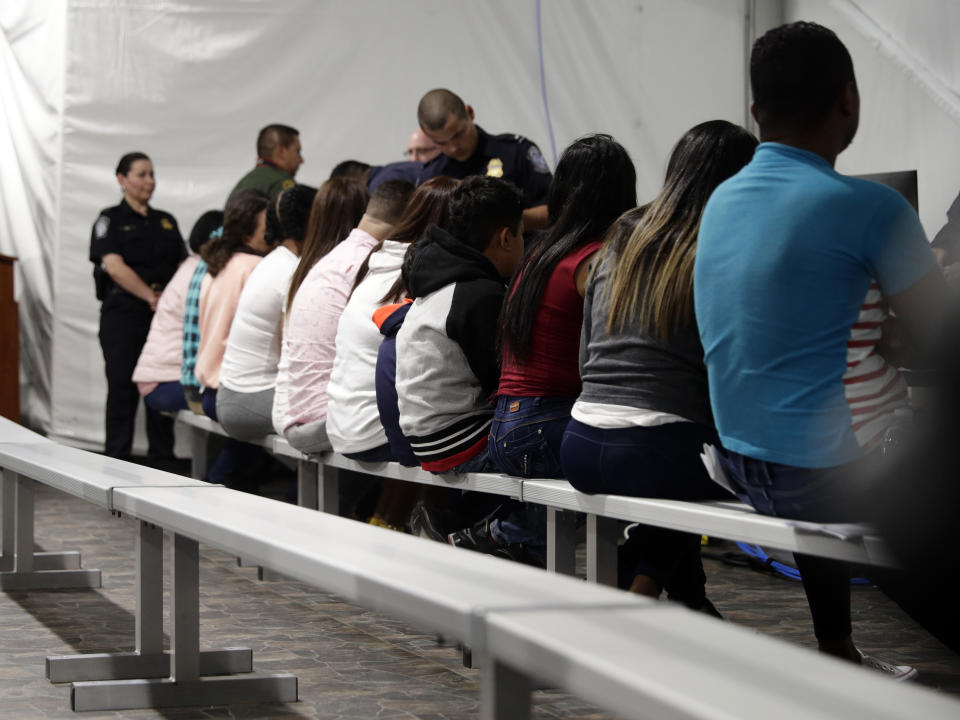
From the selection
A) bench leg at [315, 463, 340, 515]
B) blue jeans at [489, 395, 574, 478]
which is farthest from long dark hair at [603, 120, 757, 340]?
bench leg at [315, 463, 340, 515]

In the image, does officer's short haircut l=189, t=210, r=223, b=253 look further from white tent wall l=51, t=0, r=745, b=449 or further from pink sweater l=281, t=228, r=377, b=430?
pink sweater l=281, t=228, r=377, b=430

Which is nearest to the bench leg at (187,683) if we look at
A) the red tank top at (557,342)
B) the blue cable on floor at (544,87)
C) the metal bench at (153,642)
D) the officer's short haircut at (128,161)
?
the metal bench at (153,642)

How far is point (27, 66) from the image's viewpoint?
23.2ft

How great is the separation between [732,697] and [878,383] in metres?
1.24

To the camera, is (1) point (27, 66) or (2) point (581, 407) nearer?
(2) point (581, 407)

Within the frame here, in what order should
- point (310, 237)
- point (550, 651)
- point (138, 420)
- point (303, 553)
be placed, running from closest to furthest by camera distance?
point (550, 651) < point (303, 553) < point (310, 237) < point (138, 420)

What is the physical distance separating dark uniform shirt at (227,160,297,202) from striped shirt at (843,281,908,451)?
164 inches

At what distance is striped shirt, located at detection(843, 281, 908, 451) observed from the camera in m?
2.14

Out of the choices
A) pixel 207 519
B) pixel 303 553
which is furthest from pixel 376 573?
pixel 207 519

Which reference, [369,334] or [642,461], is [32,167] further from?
[642,461]

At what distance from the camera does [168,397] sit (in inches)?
219

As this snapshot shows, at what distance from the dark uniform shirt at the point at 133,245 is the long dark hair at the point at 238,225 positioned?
4.59 ft

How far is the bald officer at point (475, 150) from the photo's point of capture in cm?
461

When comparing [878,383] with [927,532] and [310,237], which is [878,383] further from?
[310,237]
